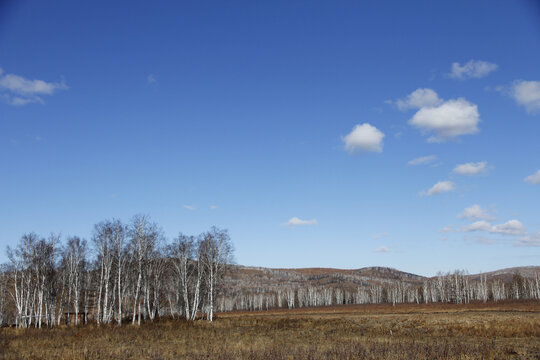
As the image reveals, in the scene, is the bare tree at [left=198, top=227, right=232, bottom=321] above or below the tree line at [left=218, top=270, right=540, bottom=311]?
above

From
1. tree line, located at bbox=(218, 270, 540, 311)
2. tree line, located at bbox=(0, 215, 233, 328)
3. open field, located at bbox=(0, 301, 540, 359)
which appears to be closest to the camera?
open field, located at bbox=(0, 301, 540, 359)

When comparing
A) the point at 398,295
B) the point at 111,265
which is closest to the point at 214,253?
the point at 111,265

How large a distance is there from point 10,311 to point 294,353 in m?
76.4

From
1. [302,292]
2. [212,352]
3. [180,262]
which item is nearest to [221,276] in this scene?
[180,262]

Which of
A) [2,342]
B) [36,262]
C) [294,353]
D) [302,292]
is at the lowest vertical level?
[302,292]

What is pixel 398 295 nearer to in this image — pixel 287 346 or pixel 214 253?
pixel 214 253

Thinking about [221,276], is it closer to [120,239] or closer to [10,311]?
[120,239]

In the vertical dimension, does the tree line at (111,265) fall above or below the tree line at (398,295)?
above

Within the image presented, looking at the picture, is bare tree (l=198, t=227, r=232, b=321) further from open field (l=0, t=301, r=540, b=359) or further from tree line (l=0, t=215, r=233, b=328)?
open field (l=0, t=301, r=540, b=359)

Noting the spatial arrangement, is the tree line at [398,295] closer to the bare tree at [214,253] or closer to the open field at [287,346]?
the bare tree at [214,253]

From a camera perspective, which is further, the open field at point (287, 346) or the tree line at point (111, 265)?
the tree line at point (111, 265)

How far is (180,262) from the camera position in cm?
4600

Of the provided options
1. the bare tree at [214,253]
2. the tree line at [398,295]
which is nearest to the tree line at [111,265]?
the bare tree at [214,253]

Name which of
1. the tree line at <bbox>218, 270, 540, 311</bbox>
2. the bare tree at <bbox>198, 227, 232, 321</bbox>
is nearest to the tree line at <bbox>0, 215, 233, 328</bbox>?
the bare tree at <bbox>198, 227, 232, 321</bbox>
